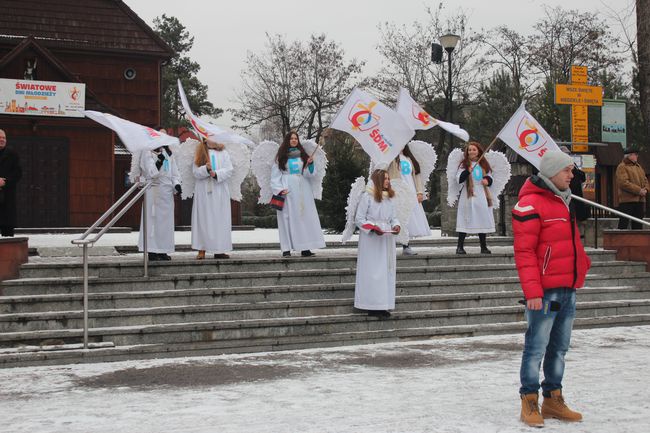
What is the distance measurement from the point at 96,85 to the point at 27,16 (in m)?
3.41

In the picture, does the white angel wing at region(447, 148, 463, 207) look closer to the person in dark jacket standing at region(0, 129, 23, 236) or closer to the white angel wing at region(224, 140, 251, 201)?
the white angel wing at region(224, 140, 251, 201)

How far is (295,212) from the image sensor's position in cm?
1268

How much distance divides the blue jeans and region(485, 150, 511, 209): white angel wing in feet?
27.3

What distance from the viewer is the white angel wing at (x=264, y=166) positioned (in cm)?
1295

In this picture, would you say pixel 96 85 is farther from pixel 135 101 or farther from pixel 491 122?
pixel 491 122

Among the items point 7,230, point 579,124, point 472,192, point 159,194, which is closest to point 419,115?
point 472,192

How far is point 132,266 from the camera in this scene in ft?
36.0

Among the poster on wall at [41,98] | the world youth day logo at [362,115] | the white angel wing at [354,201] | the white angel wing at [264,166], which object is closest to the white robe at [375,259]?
the white angel wing at [354,201]

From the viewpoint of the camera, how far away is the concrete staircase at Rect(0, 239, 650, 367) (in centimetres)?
930

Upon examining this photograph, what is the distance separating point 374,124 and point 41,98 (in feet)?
50.1

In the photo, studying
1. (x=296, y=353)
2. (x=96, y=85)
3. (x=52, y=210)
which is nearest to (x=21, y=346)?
(x=296, y=353)

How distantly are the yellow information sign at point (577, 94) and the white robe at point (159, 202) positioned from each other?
30.4 ft

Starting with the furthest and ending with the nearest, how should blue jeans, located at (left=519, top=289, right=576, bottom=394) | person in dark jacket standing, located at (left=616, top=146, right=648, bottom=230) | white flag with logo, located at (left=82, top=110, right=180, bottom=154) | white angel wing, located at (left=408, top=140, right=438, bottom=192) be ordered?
person in dark jacket standing, located at (left=616, top=146, right=648, bottom=230) < white angel wing, located at (left=408, top=140, right=438, bottom=192) < white flag with logo, located at (left=82, top=110, right=180, bottom=154) < blue jeans, located at (left=519, top=289, right=576, bottom=394)

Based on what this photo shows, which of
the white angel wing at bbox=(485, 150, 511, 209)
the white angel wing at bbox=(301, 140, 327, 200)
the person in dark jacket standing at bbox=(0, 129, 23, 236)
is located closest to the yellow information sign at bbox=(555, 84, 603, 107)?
the white angel wing at bbox=(485, 150, 511, 209)
